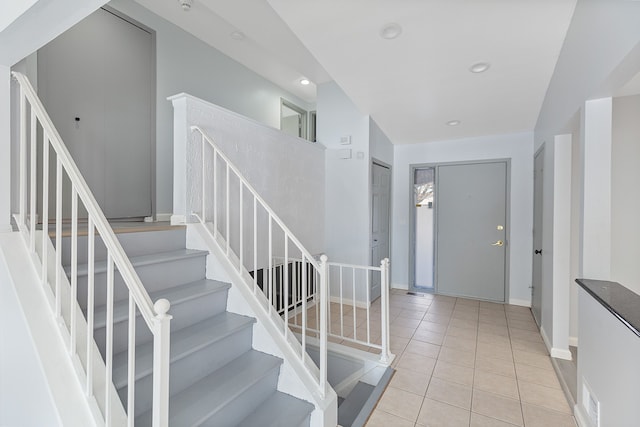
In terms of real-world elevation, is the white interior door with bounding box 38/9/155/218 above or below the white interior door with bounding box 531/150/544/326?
above

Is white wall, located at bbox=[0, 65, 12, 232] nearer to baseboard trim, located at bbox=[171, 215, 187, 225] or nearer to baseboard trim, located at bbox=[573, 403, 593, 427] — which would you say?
baseboard trim, located at bbox=[171, 215, 187, 225]

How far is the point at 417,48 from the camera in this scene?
8.06 ft

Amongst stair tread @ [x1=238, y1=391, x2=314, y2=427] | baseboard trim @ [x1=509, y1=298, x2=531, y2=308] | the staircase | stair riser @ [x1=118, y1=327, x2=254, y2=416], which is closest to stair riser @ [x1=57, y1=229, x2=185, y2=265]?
the staircase

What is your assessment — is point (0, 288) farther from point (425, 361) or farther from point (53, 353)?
point (425, 361)

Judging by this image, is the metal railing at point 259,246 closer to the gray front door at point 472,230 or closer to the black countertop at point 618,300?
the black countertop at point 618,300

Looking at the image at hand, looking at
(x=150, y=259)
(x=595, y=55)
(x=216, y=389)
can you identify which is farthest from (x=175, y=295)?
(x=595, y=55)

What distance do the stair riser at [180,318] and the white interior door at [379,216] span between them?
248cm

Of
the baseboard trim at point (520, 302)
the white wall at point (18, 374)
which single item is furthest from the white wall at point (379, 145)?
the white wall at point (18, 374)

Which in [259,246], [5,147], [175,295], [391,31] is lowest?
[175,295]

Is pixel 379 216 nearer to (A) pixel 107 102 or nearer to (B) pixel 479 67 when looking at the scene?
(B) pixel 479 67

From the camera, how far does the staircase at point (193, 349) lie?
4.50 feet

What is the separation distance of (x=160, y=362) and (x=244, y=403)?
915mm

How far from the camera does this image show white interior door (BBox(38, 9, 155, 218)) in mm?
2490

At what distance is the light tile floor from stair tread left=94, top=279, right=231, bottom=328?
1369 mm
